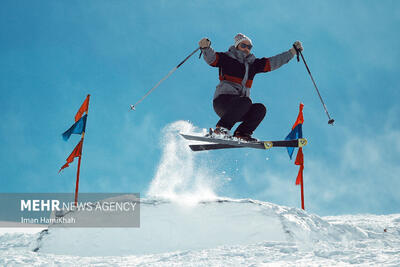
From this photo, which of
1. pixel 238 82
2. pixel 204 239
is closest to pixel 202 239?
pixel 204 239

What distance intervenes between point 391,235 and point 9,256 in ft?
29.2

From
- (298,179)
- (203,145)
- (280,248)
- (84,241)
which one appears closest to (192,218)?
(203,145)

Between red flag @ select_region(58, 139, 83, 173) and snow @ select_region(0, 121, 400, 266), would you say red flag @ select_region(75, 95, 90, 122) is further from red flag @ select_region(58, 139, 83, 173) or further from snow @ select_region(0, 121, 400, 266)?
snow @ select_region(0, 121, 400, 266)

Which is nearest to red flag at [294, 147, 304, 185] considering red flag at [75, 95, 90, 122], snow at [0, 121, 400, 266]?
snow at [0, 121, 400, 266]

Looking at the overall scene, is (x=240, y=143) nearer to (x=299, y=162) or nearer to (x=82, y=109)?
(x=299, y=162)

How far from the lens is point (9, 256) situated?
6680 millimetres

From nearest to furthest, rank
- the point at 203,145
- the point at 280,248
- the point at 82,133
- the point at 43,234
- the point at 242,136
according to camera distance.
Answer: the point at 280,248
the point at 242,136
the point at 203,145
the point at 43,234
the point at 82,133

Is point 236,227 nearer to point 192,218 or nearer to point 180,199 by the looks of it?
point 192,218

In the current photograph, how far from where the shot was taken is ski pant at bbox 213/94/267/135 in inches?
291

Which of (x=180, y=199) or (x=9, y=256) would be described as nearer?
(x=9, y=256)

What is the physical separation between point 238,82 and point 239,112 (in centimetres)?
68

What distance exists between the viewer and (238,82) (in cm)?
771

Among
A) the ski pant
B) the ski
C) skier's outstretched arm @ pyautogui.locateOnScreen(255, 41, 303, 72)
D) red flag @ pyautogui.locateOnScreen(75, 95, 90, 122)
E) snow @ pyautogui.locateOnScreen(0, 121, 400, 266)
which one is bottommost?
snow @ pyautogui.locateOnScreen(0, 121, 400, 266)

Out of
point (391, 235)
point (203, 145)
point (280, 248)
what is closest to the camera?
point (280, 248)
